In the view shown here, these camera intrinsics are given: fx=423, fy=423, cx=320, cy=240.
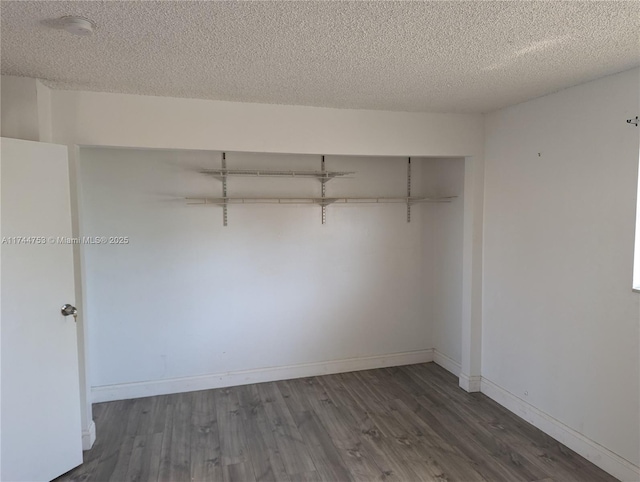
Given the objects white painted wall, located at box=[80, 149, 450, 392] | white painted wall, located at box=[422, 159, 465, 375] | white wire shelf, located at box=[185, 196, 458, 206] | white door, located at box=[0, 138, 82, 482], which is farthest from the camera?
white painted wall, located at box=[422, 159, 465, 375]

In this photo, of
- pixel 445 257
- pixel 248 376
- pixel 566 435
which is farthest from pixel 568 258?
pixel 248 376

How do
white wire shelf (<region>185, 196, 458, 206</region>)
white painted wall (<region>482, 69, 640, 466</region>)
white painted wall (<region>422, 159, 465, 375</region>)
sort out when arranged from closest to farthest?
1. white painted wall (<region>482, 69, 640, 466</region>)
2. white wire shelf (<region>185, 196, 458, 206</region>)
3. white painted wall (<region>422, 159, 465, 375</region>)

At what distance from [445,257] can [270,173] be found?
1.90 meters

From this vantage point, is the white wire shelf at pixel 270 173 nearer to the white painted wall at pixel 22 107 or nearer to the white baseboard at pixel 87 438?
the white painted wall at pixel 22 107

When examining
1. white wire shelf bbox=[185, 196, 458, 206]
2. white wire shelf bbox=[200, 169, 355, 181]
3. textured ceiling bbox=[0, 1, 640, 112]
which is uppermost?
textured ceiling bbox=[0, 1, 640, 112]

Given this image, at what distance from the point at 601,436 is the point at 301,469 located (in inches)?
74.2

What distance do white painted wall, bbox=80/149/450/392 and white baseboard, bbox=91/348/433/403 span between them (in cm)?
6

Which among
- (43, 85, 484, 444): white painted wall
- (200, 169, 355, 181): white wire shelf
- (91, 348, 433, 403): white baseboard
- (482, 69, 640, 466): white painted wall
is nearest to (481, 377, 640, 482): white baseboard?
(482, 69, 640, 466): white painted wall

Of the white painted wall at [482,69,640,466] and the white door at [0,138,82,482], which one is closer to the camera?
the white door at [0,138,82,482]

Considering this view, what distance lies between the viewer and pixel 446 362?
4.27 metres

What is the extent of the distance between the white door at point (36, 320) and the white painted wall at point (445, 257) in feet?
10.4

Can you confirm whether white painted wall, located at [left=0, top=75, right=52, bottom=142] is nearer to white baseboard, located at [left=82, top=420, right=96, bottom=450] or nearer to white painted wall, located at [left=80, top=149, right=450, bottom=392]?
white painted wall, located at [left=80, top=149, right=450, bottom=392]

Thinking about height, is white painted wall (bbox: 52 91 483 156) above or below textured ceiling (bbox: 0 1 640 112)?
below

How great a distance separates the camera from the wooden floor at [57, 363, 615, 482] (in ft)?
8.59
